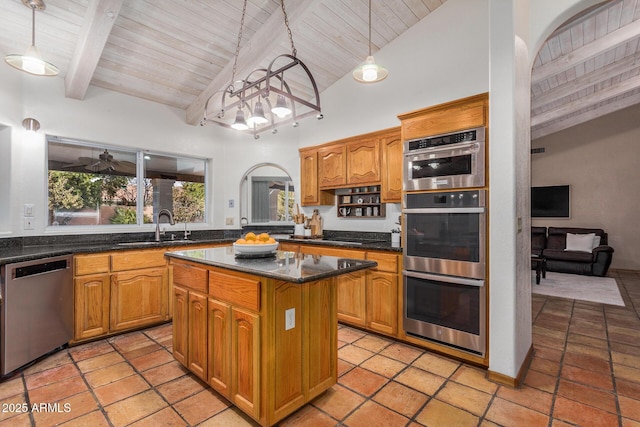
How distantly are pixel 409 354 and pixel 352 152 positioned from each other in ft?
7.79

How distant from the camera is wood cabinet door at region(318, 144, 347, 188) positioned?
400 cm

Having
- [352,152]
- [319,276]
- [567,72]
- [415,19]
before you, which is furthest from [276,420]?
[567,72]

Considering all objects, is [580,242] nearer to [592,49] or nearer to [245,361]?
[592,49]

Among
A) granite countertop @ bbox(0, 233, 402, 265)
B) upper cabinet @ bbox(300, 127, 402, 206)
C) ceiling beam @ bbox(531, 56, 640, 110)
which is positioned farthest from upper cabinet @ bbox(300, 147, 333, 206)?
ceiling beam @ bbox(531, 56, 640, 110)

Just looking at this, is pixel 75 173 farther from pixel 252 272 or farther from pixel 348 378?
pixel 348 378

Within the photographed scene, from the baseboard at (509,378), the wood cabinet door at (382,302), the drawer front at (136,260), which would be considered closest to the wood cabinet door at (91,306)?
the drawer front at (136,260)

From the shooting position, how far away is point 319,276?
1579 mm

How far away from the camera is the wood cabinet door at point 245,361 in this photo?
5.76ft

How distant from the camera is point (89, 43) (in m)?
2.82

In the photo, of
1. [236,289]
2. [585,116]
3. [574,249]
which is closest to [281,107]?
[236,289]

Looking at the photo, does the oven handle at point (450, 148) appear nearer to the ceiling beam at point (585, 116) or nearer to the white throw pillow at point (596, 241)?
the ceiling beam at point (585, 116)

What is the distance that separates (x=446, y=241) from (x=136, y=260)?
3.15 meters

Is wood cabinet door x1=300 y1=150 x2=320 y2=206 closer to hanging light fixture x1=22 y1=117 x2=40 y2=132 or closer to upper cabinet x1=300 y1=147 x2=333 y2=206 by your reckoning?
upper cabinet x1=300 y1=147 x2=333 y2=206

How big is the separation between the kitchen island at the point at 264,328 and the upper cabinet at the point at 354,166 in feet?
5.51
